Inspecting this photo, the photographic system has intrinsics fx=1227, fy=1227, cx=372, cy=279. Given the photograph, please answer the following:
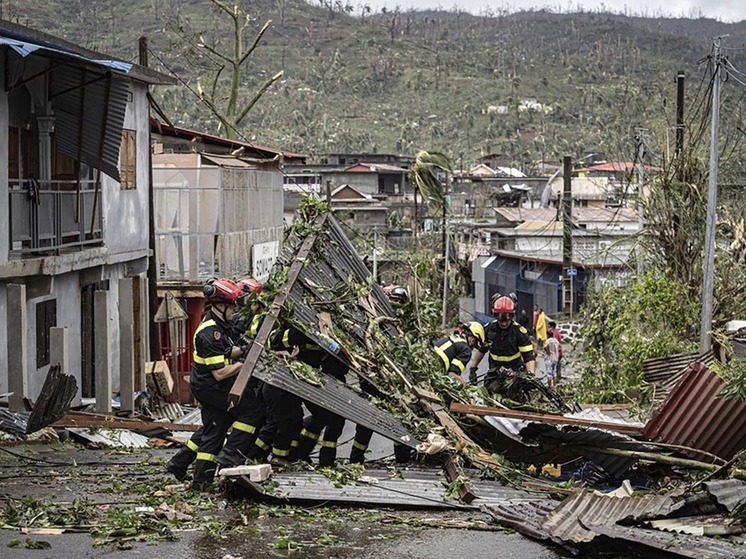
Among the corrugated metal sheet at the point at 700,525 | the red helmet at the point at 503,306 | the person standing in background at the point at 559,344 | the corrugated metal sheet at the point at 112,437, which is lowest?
the person standing in background at the point at 559,344

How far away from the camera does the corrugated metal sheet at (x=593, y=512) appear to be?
775 centimetres

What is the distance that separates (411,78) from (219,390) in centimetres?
11213

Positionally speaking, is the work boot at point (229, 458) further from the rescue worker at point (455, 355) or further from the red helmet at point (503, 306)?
the red helmet at point (503, 306)

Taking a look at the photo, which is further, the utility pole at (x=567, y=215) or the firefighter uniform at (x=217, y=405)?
the utility pole at (x=567, y=215)

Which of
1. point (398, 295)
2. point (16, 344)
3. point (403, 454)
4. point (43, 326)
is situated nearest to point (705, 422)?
point (403, 454)

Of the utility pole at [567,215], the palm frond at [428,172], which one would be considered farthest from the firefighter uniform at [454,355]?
the palm frond at [428,172]

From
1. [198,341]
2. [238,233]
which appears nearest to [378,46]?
[238,233]

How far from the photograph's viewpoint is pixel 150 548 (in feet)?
25.7

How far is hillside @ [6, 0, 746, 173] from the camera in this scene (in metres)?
100

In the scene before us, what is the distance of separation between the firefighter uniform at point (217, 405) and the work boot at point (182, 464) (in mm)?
398

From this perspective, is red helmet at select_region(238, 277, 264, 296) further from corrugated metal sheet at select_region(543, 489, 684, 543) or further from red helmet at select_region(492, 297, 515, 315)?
corrugated metal sheet at select_region(543, 489, 684, 543)

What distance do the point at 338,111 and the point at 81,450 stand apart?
97524mm

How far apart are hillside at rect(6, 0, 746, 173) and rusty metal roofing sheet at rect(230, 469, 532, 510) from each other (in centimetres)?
7158

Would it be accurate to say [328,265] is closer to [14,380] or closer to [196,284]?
[14,380]
